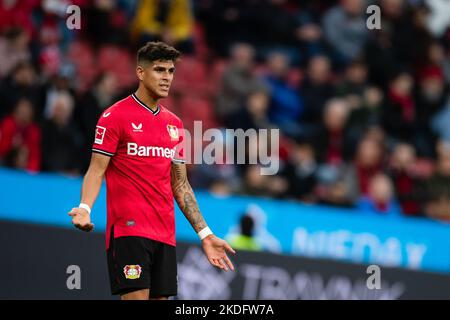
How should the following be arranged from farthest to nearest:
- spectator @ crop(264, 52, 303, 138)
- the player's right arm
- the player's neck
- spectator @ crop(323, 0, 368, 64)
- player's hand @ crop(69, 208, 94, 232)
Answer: spectator @ crop(323, 0, 368, 64), spectator @ crop(264, 52, 303, 138), the player's neck, the player's right arm, player's hand @ crop(69, 208, 94, 232)

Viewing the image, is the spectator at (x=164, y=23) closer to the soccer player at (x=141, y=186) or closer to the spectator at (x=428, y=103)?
the spectator at (x=428, y=103)

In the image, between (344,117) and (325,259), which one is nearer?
(325,259)

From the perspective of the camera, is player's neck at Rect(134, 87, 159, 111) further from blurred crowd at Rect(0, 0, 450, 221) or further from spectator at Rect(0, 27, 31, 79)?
spectator at Rect(0, 27, 31, 79)

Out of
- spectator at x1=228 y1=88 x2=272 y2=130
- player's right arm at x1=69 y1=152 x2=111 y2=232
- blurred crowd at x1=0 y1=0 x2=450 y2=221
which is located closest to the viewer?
player's right arm at x1=69 y1=152 x2=111 y2=232

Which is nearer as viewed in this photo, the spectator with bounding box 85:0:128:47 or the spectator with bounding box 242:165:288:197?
the spectator with bounding box 242:165:288:197

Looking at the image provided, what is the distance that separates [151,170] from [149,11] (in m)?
7.52

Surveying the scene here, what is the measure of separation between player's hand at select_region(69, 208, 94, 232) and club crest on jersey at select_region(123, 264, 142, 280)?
1.63 ft

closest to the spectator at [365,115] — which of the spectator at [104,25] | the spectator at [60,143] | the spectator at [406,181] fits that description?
the spectator at [406,181]

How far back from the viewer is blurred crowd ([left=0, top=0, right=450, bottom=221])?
12.0 meters

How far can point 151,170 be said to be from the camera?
705 centimetres

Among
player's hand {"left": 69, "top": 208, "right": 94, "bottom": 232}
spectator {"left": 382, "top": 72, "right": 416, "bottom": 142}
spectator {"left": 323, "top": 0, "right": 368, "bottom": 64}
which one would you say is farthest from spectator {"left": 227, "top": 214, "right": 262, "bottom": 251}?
spectator {"left": 323, "top": 0, "right": 368, "bottom": 64}

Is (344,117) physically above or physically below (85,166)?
above
